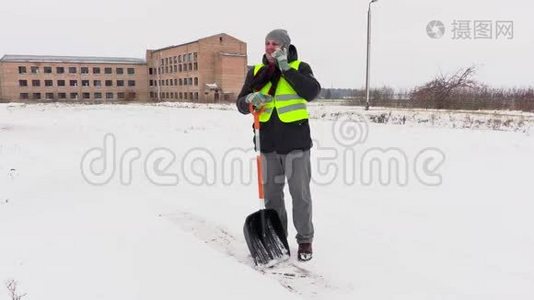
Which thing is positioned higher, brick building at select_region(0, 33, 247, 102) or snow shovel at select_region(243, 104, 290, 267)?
brick building at select_region(0, 33, 247, 102)

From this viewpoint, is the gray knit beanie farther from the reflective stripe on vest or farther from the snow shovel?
the snow shovel

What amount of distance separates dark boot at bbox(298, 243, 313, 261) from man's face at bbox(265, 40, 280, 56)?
1.67 meters

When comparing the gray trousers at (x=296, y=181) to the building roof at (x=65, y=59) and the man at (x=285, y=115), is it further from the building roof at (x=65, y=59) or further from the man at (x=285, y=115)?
the building roof at (x=65, y=59)

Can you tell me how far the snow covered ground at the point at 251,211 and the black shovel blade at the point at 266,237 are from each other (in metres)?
0.13

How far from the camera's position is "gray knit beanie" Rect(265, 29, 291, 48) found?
10.3ft

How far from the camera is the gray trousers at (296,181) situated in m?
3.31

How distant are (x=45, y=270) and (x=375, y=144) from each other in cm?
714

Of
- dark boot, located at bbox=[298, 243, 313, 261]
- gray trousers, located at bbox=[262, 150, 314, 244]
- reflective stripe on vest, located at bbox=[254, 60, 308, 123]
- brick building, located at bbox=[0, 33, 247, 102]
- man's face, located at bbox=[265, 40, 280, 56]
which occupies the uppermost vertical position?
brick building, located at bbox=[0, 33, 247, 102]

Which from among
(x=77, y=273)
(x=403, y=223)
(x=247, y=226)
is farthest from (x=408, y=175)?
(x=77, y=273)

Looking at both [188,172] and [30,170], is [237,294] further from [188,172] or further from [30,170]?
[30,170]

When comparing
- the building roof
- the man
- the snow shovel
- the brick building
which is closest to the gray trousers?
the man

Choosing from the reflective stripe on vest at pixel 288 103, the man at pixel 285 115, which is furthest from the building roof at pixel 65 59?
the reflective stripe on vest at pixel 288 103

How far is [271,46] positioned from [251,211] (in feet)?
7.24

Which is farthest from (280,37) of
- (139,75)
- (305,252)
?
(139,75)
